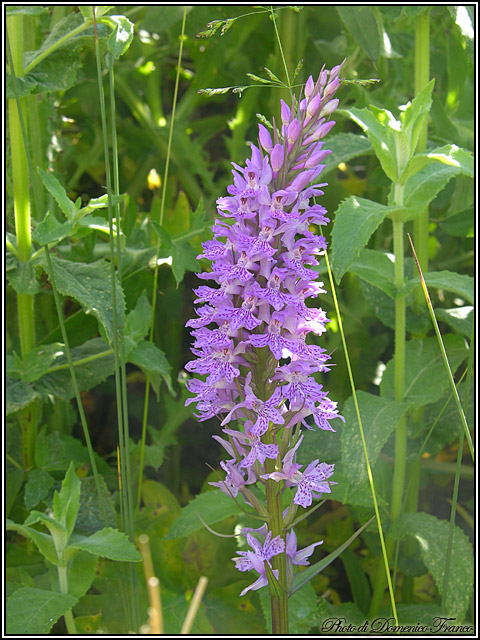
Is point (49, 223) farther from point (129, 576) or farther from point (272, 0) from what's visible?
point (272, 0)

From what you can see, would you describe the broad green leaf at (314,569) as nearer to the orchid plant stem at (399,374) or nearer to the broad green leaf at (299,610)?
the broad green leaf at (299,610)

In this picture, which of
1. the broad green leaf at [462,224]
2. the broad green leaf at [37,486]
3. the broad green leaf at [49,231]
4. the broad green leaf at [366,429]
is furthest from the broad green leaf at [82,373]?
the broad green leaf at [462,224]

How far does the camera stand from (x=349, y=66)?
5.36 feet

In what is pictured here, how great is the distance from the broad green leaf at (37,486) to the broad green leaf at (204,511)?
267 mm

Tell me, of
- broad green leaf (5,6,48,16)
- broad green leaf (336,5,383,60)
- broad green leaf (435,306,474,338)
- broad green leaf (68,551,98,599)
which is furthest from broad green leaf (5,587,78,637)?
broad green leaf (336,5,383,60)

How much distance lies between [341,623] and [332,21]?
1540 millimetres

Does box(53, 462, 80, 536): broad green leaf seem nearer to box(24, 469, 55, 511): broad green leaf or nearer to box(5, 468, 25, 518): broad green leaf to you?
box(24, 469, 55, 511): broad green leaf

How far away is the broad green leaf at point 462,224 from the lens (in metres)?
1.42

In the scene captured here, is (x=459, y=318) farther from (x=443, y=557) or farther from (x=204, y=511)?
(x=204, y=511)

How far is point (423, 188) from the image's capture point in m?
1.15

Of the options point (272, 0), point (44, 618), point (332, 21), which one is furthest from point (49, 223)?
point (332, 21)

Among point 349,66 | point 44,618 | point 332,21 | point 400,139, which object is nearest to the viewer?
point 44,618

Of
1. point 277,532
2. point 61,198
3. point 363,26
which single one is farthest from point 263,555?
point 363,26

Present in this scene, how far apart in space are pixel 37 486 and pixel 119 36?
83cm
